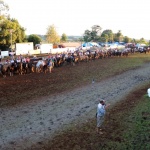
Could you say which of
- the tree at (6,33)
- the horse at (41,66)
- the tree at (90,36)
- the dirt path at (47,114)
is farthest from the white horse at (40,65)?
the tree at (90,36)

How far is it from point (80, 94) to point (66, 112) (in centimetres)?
533

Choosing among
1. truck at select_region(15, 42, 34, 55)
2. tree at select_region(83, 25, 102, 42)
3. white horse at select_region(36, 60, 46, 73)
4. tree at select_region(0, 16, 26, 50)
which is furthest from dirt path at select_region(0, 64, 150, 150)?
tree at select_region(83, 25, 102, 42)

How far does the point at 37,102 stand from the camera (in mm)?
19766

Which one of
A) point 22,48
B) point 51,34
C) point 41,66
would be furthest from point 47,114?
point 51,34

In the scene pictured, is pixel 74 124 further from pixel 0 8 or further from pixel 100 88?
pixel 0 8

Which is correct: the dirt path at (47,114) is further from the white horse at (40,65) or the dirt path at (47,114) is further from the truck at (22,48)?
the truck at (22,48)

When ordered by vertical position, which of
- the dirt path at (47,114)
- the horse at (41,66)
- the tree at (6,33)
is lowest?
the dirt path at (47,114)

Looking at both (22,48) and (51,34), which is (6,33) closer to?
(22,48)

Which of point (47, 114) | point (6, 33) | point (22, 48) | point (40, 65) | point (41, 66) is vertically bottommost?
point (47, 114)

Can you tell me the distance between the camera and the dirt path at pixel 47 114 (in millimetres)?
13258

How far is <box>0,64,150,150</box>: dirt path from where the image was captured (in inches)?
522

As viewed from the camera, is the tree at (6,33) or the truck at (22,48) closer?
the truck at (22,48)

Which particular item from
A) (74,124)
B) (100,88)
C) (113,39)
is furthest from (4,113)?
(113,39)

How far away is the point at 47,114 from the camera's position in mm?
17000
